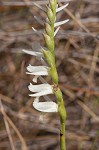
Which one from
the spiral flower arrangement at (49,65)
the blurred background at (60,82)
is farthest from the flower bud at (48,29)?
the blurred background at (60,82)

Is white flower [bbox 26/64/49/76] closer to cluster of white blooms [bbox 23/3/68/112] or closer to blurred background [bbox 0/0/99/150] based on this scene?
cluster of white blooms [bbox 23/3/68/112]

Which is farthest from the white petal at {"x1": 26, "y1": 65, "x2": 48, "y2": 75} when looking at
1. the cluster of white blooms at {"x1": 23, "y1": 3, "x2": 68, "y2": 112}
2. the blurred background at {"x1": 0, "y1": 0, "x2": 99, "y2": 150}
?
the blurred background at {"x1": 0, "y1": 0, "x2": 99, "y2": 150}

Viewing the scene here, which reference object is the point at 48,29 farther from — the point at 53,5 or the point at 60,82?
the point at 60,82

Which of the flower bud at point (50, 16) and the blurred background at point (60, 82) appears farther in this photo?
the blurred background at point (60, 82)

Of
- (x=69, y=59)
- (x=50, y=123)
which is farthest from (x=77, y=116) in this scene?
(x=69, y=59)

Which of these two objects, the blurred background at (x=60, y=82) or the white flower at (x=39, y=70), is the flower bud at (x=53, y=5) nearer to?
the white flower at (x=39, y=70)

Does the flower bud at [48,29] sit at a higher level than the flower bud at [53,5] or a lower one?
lower

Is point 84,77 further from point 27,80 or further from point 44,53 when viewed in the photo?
point 44,53

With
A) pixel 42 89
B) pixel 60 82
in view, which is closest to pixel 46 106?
pixel 42 89
